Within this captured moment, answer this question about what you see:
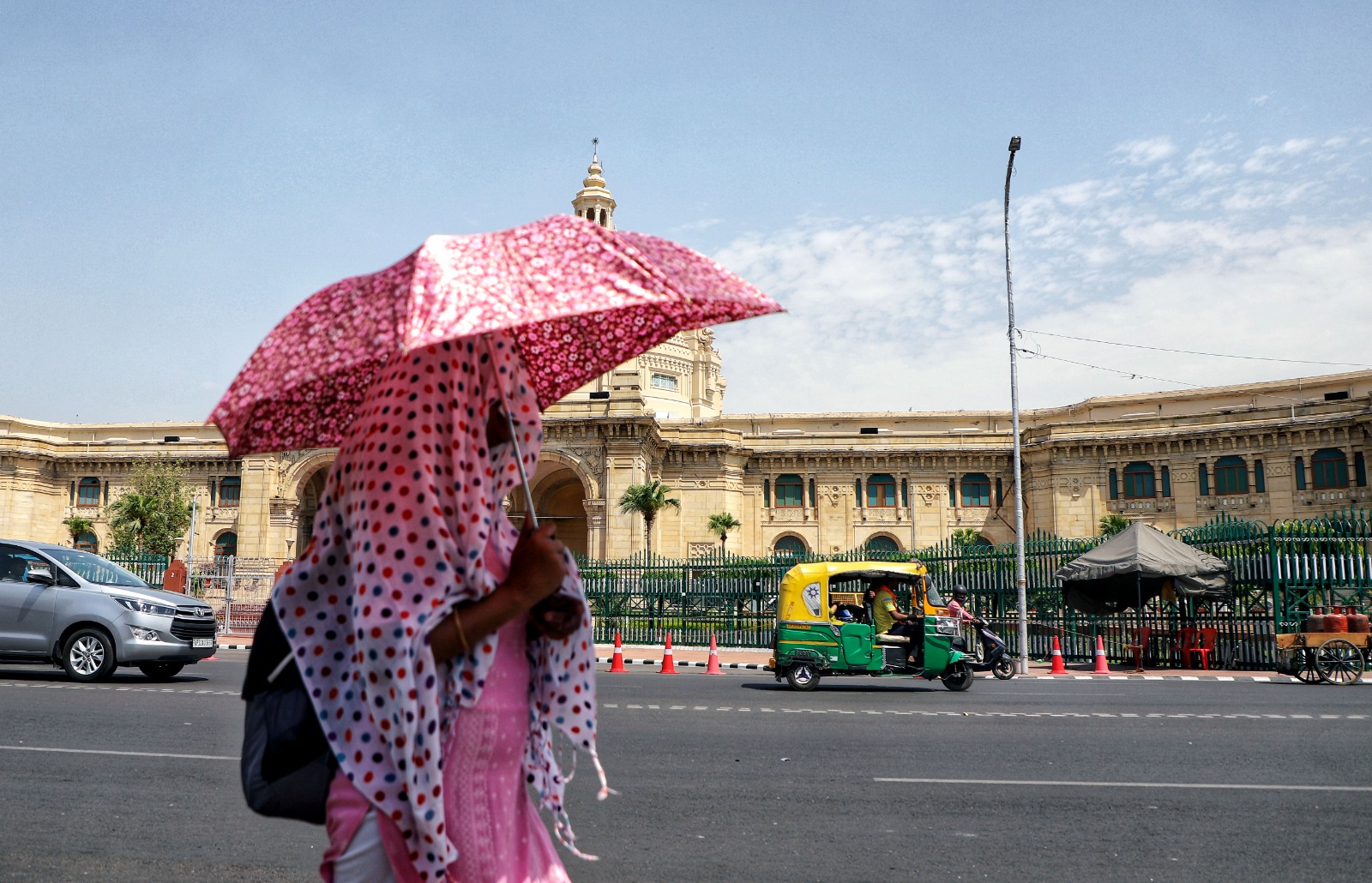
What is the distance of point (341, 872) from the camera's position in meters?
2.16

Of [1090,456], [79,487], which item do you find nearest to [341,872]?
[1090,456]

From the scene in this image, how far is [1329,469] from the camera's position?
41.8 m

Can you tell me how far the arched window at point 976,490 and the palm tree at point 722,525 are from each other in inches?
426

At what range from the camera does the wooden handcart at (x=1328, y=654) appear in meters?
14.6

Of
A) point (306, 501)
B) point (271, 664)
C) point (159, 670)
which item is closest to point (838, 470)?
point (306, 501)

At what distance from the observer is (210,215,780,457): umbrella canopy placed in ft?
7.23

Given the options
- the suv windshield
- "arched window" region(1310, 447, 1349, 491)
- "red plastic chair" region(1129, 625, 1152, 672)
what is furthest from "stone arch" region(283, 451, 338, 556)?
"arched window" region(1310, 447, 1349, 491)

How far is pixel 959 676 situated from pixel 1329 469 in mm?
36088

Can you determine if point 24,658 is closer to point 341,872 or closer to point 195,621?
point 195,621

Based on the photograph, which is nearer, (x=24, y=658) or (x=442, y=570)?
(x=442, y=570)

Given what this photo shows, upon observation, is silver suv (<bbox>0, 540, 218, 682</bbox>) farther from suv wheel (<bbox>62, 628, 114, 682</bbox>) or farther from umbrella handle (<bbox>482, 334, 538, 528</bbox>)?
umbrella handle (<bbox>482, 334, 538, 528</bbox>)

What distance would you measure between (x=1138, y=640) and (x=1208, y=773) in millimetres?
12944

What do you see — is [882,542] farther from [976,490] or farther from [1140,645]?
[1140,645]

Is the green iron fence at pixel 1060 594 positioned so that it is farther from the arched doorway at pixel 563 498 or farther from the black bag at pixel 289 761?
the arched doorway at pixel 563 498
